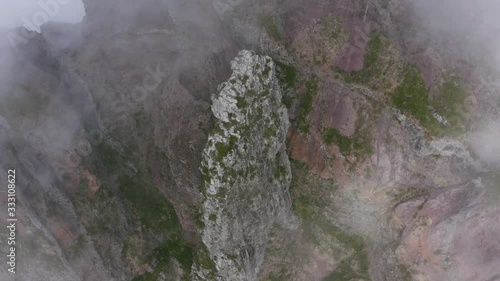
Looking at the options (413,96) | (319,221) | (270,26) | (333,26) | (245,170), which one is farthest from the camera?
(319,221)

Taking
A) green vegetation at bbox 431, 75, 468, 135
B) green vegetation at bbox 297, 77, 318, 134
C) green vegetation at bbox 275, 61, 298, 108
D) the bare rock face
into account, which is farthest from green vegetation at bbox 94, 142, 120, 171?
green vegetation at bbox 431, 75, 468, 135

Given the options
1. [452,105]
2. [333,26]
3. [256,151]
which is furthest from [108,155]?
[452,105]

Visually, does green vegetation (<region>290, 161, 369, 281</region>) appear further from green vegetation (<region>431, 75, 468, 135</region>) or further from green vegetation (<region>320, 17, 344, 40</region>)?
green vegetation (<region>320, 17, 344, 40</region>)

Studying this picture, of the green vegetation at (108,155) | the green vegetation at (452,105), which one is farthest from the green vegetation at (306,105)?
the green vegetation at (108,155)

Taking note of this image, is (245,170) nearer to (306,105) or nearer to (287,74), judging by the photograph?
(306,105)

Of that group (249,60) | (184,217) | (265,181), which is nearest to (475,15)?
(249,60)

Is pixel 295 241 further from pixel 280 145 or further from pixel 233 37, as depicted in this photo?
pixel 233 37

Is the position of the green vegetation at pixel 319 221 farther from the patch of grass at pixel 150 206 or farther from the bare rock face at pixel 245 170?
the patch of grass at pixel 150 206
